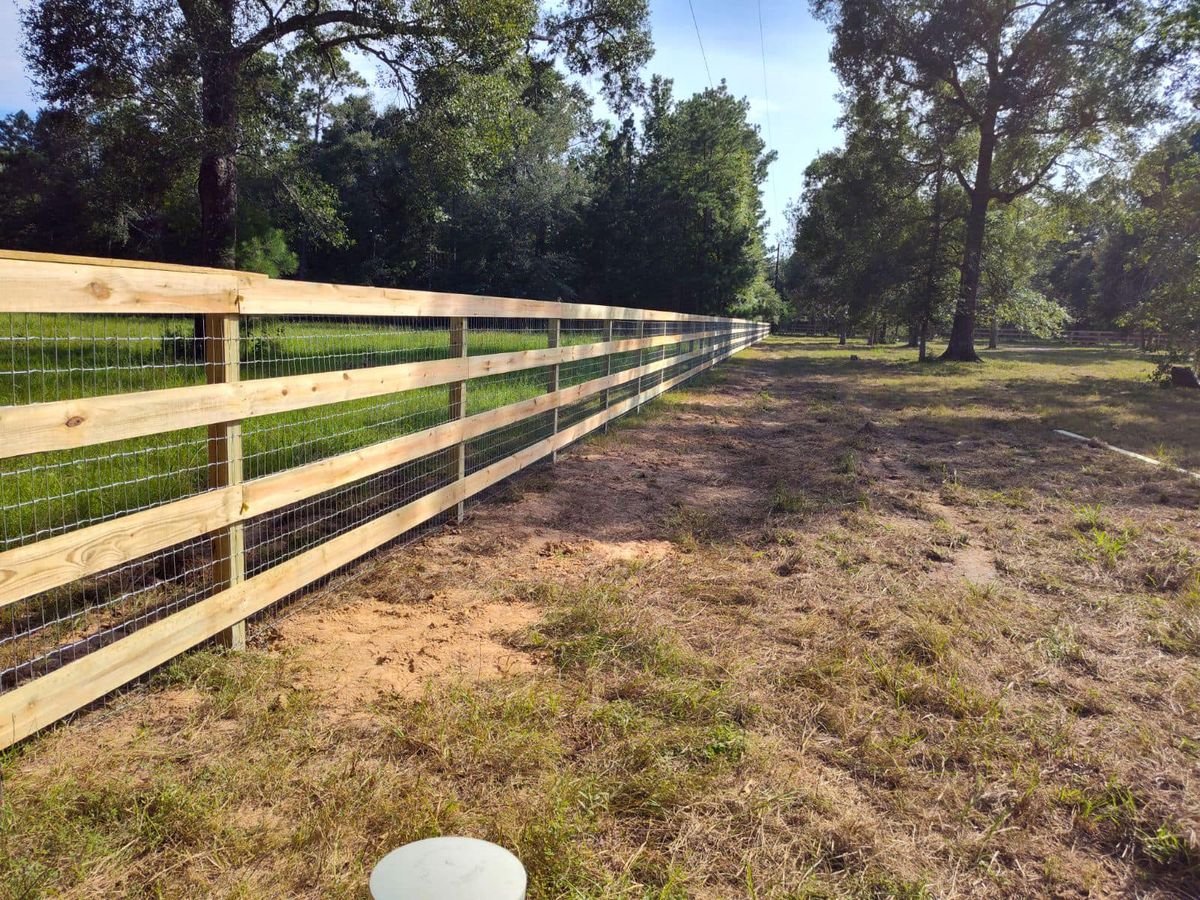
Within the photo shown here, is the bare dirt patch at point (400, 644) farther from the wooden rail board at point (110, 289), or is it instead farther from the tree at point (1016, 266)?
the tree at point (1016, 266)

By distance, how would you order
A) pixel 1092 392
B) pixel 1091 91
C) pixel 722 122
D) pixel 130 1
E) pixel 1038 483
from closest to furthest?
1. pixel 1038 483
2. pixel 130 1
3. pixel 1092 392
4. pixel 1091 91
5. pixel 722 122

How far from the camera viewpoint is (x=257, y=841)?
73.9 inches

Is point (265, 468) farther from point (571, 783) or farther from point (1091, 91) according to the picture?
point (1091, 91)

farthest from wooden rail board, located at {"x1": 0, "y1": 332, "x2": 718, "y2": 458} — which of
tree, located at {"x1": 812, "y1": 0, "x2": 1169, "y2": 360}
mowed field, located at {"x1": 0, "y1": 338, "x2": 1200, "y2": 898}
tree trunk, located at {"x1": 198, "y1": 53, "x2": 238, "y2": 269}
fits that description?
tree, located at {"x1": 812, "y1": 0, "x2": 1169, "y2": 360}

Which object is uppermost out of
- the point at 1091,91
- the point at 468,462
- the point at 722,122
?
the point at 722,122

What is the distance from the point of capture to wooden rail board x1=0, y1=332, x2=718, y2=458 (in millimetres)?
1998

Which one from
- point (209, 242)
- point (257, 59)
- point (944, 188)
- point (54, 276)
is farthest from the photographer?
point (944, 188)

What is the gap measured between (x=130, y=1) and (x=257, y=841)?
39.1 feet

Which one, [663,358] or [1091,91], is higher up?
[1091,91]

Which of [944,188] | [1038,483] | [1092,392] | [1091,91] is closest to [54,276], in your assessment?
[1038,483]

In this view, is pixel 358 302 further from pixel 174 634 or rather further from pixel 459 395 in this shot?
pixel 174 634

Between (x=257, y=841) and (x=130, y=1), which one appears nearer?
(x=257, y=841)

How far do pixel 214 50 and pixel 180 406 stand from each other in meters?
9.69

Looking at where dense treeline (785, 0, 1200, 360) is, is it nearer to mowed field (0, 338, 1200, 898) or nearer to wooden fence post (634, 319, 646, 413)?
wooden fence post (634, 319, 646, 413)
